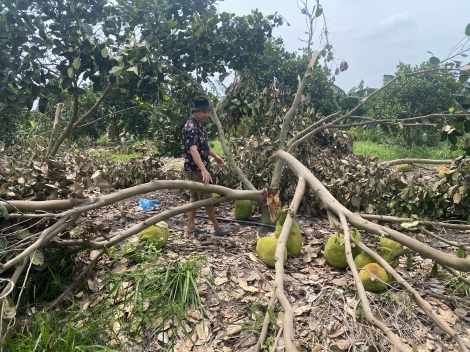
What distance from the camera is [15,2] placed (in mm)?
3564

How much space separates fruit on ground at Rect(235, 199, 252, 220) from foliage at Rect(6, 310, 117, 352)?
2.13 m

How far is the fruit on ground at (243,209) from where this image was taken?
4109 millimetres

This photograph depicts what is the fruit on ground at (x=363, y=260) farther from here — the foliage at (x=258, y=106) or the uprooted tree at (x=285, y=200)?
the foliage at (x=258, y=106)

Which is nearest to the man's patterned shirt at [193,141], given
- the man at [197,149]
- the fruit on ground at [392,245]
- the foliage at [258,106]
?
the man at [197,149]

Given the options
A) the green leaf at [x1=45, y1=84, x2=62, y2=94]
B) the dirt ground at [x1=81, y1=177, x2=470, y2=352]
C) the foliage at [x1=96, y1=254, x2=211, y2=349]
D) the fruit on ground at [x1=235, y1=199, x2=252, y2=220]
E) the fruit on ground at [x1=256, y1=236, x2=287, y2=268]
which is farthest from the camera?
the fruit on ground at [x1=235, y1=199, x2=252, y2=220]

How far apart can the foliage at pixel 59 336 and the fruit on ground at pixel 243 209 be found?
6.98 feet

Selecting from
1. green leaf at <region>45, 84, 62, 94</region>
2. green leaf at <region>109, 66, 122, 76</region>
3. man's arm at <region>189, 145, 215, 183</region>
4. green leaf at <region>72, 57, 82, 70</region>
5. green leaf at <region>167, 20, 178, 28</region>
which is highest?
green leaf at <region>167, 20, 178, 28</region>

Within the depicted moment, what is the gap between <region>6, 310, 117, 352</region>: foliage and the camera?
1.97 metres

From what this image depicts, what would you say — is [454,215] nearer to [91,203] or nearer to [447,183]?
[447,183]

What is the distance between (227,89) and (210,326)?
3.68m

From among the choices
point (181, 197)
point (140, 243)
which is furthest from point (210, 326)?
point (181, 197)

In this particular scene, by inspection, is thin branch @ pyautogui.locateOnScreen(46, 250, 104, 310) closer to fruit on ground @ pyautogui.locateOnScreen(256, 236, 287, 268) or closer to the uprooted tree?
the uprooted tree

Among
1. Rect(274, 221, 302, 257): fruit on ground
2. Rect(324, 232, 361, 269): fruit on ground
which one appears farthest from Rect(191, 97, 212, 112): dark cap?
Rect(324, 232, 361, 269): fruit on ground

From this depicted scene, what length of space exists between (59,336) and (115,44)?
319 cm
